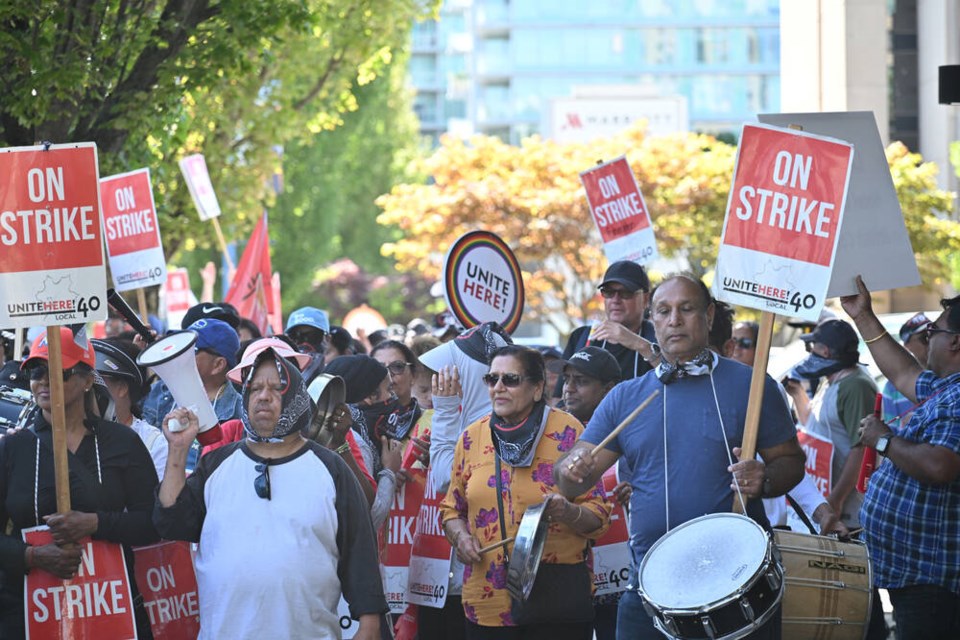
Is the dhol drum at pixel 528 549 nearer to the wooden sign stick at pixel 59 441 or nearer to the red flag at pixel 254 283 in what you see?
the wooden sign stick at pixel 59 441

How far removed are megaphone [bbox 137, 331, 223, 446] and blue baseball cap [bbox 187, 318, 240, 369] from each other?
152 centimetres

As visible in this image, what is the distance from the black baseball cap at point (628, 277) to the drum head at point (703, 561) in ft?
9.89

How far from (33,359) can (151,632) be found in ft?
4.42

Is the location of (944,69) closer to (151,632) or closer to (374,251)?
(151,632)

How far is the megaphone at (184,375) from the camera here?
21.3 feet

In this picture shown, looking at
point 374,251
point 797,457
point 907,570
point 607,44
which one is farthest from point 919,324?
point 607,44

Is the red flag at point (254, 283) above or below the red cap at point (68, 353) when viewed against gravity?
below

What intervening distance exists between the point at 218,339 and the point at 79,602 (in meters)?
2.09

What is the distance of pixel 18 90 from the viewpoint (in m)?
11.0

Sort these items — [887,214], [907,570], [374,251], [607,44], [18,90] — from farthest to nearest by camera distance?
[607,44], [374,251], [18,90], [887,214], [907,570]

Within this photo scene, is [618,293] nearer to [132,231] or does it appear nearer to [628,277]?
[628,277]

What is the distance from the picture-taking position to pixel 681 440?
5.94 metres

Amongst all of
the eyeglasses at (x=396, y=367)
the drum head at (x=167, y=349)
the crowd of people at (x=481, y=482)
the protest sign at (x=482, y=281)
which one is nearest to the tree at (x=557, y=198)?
the eyeglasses at (x=396, y=367)

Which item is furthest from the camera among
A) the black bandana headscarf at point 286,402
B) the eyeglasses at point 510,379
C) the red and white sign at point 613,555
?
Result: the red and white sign at point 613,555
